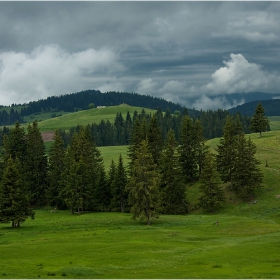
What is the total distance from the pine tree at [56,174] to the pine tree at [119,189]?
1380 centimetres

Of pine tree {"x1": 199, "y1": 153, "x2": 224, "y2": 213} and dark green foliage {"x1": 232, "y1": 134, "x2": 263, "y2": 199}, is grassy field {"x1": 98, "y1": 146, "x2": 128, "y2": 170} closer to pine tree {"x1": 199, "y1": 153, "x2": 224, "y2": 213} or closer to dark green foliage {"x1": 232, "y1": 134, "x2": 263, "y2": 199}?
pine tree {"x1": 199, "y1": 153, "x2": 224, "y2": 213}

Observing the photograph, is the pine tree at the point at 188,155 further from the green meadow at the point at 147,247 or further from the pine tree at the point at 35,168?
the pine tree at the point at 35,168

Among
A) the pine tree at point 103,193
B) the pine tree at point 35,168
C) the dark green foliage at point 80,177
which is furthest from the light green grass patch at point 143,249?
the pine tree at point 35,168

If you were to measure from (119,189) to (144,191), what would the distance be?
2093 cm

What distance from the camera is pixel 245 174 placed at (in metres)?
83.3

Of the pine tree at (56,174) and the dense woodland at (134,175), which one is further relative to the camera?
the pine tree at (56,174)

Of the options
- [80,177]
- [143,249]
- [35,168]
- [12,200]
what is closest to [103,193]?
[80,177]

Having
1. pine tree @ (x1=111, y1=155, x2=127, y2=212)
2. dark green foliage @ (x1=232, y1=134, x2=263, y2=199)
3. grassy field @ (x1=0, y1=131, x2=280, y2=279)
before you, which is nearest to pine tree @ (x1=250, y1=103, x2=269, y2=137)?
dark green foliage @ (x1=232, y1=134, x2=263, y2=199)

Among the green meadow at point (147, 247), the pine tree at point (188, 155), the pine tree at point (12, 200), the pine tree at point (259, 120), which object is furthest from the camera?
the pine tree at point (259, 120)

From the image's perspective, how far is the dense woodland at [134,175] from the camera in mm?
68125

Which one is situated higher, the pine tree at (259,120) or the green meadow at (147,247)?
the pine tree at (259,120)

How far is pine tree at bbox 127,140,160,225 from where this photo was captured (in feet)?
221

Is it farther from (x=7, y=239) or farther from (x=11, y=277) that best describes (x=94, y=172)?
(x=11, y=277)

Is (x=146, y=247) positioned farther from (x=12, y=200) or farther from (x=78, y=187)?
(x=78, y=187)
